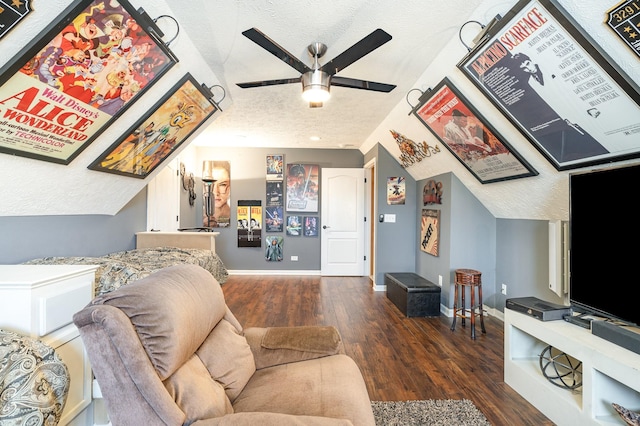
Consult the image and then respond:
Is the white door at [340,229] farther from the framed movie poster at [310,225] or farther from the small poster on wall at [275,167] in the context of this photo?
the small poster on wall at [275,167]

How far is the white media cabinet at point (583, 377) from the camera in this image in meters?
1.46

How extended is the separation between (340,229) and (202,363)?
4.63 metres

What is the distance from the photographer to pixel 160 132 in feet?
9.32

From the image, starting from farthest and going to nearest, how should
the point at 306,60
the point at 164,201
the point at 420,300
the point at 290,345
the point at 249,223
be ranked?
the point at 249,223, the point at 164,201, the point at 420,300, the point at 306,60, the point at 290,345

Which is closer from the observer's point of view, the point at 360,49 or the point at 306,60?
the point at 360,49

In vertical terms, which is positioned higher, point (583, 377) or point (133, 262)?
point (133, 262)

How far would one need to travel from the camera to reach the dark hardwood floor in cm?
205

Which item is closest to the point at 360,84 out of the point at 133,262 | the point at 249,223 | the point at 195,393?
the point at 195,393

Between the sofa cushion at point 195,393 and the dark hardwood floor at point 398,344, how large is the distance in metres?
1.27

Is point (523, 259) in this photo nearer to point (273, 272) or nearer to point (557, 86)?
point (557, 86)

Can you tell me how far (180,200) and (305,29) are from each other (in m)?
3.97

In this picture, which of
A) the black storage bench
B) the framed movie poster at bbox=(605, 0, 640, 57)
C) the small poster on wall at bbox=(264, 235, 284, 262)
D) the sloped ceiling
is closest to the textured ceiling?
the sloped ceiling

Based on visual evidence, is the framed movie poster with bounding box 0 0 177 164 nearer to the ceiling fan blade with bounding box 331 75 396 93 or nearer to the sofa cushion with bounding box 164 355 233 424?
the ceiling fan blade with bounding box 331 75 396 93

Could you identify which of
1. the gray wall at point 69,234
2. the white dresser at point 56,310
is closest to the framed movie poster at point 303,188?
the gray wall at point 69,234
